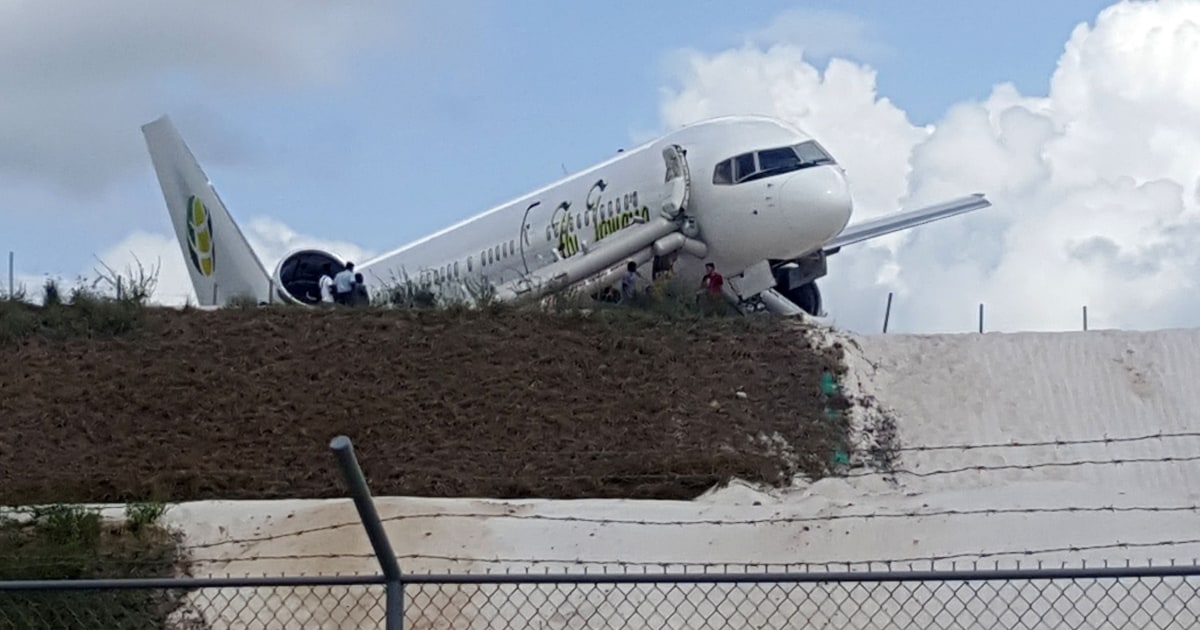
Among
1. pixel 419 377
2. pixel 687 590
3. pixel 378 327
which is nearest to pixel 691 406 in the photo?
pixel 419 377

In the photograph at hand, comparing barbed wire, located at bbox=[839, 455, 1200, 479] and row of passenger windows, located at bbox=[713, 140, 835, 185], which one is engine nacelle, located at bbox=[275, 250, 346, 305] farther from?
barbed wire, located at bbox=[839, 455, 1200, 479]

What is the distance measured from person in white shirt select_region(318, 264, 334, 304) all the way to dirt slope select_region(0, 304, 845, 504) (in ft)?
15.6

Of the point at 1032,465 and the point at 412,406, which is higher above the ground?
the point at 412,406

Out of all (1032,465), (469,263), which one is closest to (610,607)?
(1032,465)

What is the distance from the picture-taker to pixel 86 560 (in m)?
14.3

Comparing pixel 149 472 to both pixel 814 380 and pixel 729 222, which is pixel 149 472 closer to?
pixel 814 380

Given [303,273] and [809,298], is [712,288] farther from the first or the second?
[303,273]

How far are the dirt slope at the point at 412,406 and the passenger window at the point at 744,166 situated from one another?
312 centimetres

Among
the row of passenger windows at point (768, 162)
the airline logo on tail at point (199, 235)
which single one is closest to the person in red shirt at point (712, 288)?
the row of passenger windows at point (768, 162)

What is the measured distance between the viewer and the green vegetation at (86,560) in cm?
1275

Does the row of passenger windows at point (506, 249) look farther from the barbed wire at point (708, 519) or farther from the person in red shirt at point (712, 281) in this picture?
the barbed wire at point (708, 519)

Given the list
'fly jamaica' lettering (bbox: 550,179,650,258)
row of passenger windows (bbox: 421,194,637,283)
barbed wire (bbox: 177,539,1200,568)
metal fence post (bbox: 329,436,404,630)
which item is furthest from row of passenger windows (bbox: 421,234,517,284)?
metal fence post (bbox: 329,436,404,630)

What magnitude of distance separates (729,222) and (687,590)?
1418 centimetres

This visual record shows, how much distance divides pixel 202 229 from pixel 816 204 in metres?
15.8
